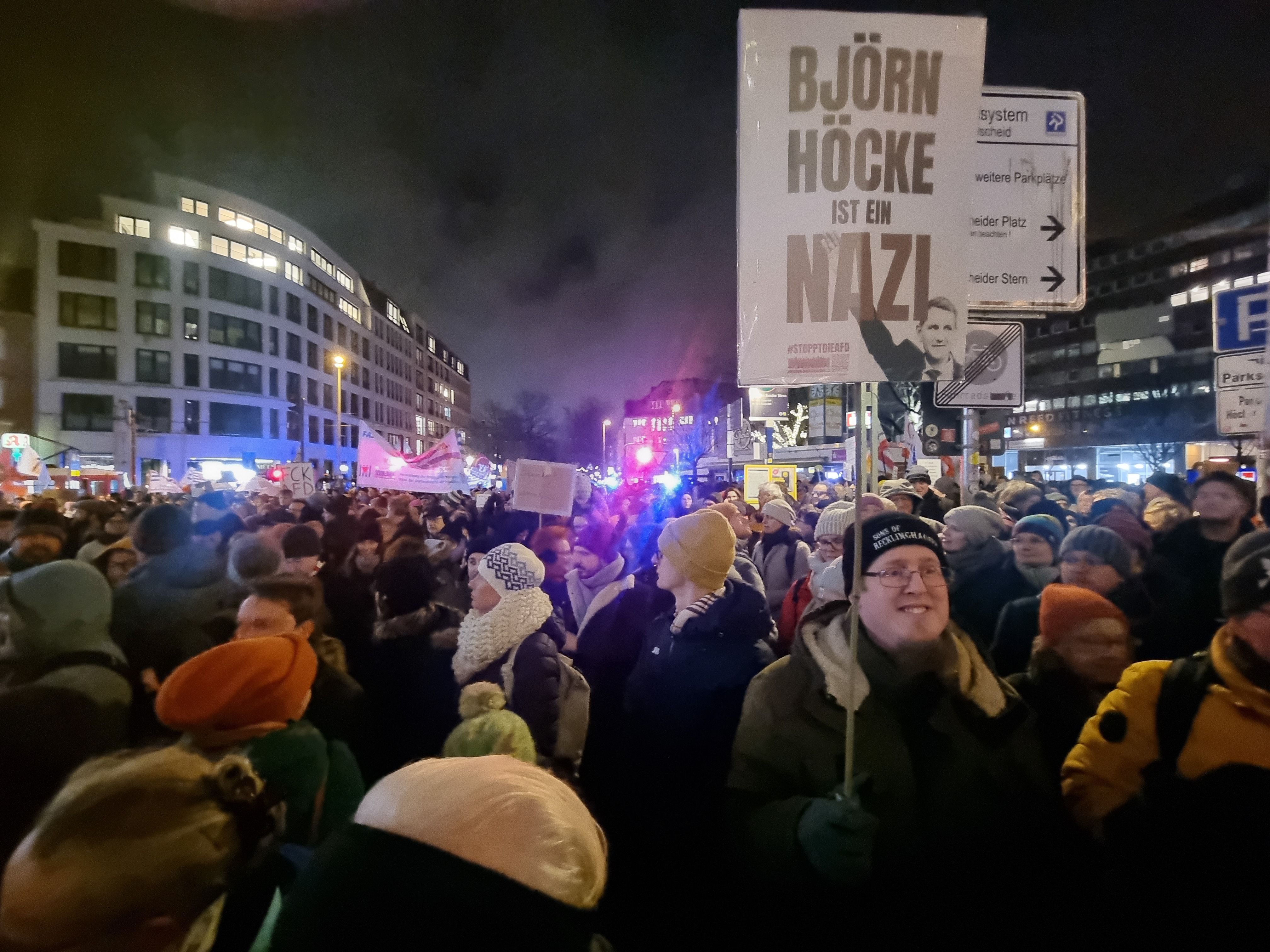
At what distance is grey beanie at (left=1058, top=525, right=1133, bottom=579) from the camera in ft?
11.9

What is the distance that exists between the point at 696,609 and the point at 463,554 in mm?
5130

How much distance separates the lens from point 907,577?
2.36m

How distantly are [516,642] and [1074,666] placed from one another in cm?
243

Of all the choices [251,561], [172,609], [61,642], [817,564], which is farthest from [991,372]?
[61,642]

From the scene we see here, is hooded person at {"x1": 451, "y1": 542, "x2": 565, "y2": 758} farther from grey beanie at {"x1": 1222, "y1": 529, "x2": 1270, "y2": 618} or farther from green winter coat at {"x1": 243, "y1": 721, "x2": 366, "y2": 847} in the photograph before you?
grey beanie at {"x1": 1222, "y1": 529, "x2": 1270, "y2": 618}

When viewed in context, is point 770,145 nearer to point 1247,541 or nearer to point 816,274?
point 816,274

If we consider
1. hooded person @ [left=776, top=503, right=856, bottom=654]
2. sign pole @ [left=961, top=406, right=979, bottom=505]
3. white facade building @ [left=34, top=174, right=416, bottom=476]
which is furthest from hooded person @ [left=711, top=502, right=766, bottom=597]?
white facade building @ [left=34, top=174, right=416, bottom=476]

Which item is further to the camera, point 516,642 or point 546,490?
point 546,490

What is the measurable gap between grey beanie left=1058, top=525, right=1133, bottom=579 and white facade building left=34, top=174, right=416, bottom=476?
47309 mm

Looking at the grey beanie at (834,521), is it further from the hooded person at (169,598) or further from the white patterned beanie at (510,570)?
the hooded person at (169,598)

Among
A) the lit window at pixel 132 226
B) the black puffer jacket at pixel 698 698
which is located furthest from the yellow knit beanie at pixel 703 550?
the lit window at pixel 132 226

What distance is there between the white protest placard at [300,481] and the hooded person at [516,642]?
14013 millimetres

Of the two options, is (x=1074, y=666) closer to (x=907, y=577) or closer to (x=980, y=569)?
(x=907, y=577)

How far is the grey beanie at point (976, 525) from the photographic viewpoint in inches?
189
